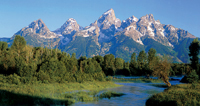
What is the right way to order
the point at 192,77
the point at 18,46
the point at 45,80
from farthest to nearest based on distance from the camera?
the point at 18,46
the point at 192,77
the point at 45,80

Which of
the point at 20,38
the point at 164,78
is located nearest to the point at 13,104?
the point at 164,78

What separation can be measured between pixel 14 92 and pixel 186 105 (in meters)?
34.6

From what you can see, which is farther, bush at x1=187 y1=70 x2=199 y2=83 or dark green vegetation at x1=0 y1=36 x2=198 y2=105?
bush at x1=187 y1=70 x2=199 y2=83

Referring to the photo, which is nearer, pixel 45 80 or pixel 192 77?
pixel 45 80

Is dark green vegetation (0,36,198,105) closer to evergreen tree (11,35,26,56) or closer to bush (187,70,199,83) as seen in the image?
evergreen tree (11,35,26,56)

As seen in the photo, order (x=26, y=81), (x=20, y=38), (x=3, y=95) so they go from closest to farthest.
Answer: (x=3, y=95), (x=26, y=81), (x=20, y=38)

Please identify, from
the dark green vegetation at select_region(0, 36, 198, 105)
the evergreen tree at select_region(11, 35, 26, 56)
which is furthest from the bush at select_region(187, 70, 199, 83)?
the evergreen tree at select_region(11, 35, 26, 56)

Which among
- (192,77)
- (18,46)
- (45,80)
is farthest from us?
(18,46)

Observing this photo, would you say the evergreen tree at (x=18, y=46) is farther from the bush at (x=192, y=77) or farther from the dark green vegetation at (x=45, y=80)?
the bush at (x=192, y=77)

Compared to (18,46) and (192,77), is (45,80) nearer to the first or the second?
(18,46)

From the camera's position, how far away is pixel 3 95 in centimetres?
4262

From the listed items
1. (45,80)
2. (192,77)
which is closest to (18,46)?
(45,80)

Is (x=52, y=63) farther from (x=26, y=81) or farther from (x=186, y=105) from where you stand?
(x=186, y=105)

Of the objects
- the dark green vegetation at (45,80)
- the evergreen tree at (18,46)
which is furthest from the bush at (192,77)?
the evergreen tree at (18,46)
